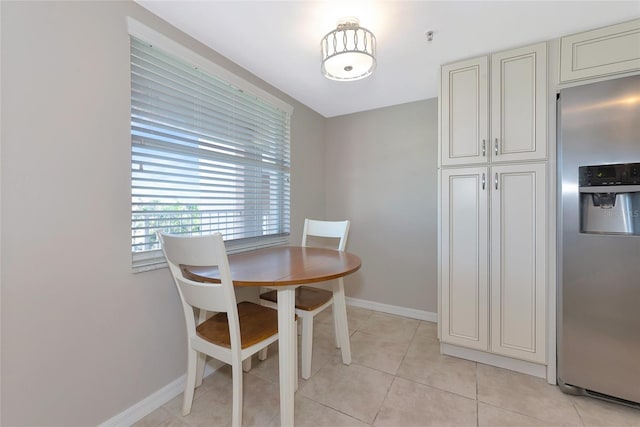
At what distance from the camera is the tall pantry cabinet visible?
1.63 metres

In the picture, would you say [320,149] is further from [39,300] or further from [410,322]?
[39,300]

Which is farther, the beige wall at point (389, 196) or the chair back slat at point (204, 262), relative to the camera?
the beige wall at point (389, 196)

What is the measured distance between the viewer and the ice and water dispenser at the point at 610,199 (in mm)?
1361

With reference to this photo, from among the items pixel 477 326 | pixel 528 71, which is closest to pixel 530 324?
pixel 477 326

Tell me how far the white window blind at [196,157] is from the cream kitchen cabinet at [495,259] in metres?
1.47

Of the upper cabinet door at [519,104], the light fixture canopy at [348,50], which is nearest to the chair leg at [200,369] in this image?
the light fixture canopy at [348,50]

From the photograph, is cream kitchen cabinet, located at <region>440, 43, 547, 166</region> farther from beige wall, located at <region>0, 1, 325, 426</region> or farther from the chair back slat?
beige wall, located at <region>0, 1, 325, 426</region>

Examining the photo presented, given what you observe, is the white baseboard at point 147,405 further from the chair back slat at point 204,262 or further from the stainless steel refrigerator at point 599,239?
the stainless steel refrigerator at point 599,239

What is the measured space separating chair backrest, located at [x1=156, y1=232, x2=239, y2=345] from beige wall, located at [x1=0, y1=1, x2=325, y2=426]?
1.16ft

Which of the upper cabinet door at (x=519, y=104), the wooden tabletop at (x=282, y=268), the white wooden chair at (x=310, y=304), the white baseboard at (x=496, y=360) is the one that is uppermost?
the upper cabinet door at (x=519, y=104)

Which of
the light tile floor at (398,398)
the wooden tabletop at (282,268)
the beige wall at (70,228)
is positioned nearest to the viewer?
the beige wall at (70,228)

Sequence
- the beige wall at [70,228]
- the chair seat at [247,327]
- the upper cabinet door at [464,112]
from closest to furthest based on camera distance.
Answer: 1. the beige wall at [70,228]
2. the chair seat at [247,327]
3. the upper cabinet door at [464,112]

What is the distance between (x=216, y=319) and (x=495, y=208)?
1.93 m

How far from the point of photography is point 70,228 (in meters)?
1.10
